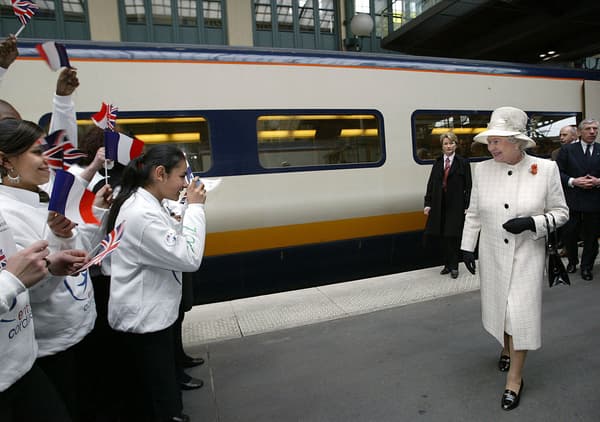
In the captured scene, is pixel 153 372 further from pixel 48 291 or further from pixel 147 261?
pixel 48 291

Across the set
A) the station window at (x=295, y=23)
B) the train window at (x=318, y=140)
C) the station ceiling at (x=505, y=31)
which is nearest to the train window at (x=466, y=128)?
the train window at (x=318, y=140)

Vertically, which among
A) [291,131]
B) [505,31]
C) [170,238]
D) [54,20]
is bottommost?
[170,238]

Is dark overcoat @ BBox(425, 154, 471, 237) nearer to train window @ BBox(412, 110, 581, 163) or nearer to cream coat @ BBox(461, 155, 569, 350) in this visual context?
train window @ BBox(412, 110, 581, 163)

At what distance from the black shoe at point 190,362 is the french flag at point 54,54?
2205mm

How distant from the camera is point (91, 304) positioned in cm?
189

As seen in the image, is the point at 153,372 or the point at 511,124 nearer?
the point at 153,372

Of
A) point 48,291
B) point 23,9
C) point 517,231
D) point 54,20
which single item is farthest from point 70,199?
point 54,20

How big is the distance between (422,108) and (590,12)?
7.38 meters

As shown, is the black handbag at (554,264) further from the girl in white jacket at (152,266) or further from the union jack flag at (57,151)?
the union jack flag at (57,151)

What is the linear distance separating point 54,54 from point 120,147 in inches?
20.0

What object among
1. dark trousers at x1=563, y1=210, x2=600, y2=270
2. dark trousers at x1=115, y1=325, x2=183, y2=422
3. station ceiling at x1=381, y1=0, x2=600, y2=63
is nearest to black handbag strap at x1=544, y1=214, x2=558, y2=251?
dark trousers at x1=115, y1=325, x2=183, y2=422

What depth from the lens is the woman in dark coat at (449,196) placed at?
4926 millimetres

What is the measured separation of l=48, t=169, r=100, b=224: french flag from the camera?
1.44 m

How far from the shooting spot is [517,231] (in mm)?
2387
